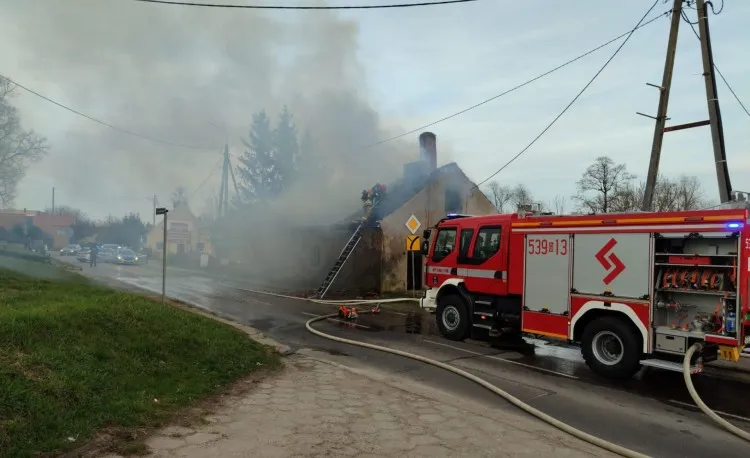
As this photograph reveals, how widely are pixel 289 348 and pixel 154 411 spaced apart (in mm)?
3898

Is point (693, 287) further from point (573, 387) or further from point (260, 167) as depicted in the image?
point (260, 167)

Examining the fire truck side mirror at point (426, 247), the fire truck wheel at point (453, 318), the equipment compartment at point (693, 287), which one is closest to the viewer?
the equipment compartment at point (693, 287)

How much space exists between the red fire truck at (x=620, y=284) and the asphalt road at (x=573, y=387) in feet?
1.42

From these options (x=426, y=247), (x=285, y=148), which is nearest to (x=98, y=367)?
(x=426, y=247)

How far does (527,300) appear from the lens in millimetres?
8656

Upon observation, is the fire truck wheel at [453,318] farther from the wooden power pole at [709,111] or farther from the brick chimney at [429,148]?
the brick chimney at [429,148]

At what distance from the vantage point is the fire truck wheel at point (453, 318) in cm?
996

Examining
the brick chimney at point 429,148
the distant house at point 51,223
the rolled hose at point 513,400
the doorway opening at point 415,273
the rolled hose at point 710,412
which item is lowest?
the rolled hose at point 513,400

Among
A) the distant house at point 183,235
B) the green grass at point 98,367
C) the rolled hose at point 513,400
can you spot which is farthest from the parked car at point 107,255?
the green grass at point 98,367

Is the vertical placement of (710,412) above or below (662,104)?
below

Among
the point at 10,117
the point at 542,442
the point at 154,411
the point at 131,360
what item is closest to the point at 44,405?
the point at 154,411

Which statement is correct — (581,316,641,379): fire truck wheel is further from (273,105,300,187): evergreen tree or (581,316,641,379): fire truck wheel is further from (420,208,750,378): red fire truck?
(273,105,300,187): evergreen tree

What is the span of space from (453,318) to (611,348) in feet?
11.1

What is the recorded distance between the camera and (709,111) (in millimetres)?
11375
